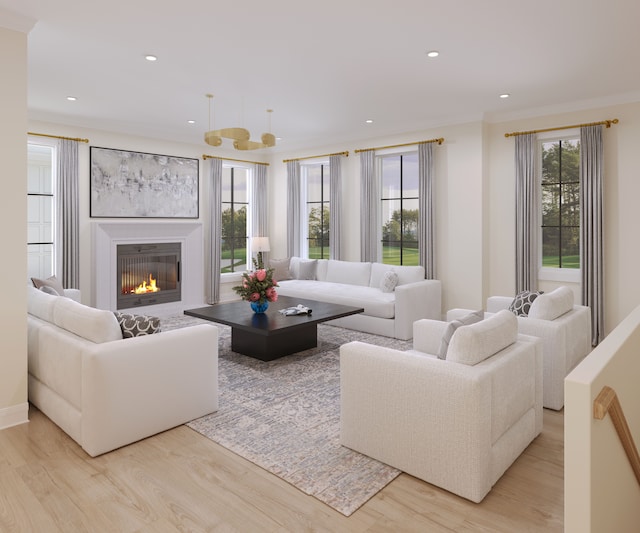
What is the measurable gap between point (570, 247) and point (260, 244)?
499 cm

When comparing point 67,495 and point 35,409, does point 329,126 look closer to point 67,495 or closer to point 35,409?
point 35,409

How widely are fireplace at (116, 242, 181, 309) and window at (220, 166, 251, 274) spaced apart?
1.12 m

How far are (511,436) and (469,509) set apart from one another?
0.57 m

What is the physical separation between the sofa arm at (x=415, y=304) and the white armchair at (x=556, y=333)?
203cm

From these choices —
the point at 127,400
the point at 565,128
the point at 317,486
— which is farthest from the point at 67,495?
the point at 565,128

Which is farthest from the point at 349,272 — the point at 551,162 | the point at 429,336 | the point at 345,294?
the point at 429,336

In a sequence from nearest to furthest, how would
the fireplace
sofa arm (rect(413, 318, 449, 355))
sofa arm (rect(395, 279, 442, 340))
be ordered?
sofa arm (rect(413, 318, 449, 355))
sofa arm (rect(395, 279, 442, 340))
the fireplace

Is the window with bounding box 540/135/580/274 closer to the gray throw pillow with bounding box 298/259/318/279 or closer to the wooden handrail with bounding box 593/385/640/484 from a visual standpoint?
the gray throw pillow with bounding box 298/259/318/279

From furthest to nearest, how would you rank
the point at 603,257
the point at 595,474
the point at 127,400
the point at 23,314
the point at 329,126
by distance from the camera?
the point at 329,126 < the point at 603,257 < the point at 23,314 < the point at 127,400 < the point at 595,474

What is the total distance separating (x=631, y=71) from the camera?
15.1 ft

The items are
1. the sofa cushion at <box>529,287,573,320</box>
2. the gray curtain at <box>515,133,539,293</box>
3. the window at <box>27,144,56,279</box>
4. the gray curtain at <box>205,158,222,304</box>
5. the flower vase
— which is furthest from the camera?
the gray curtain at <box>205,158,222,304</box>

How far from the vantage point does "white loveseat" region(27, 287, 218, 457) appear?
9.48 ft

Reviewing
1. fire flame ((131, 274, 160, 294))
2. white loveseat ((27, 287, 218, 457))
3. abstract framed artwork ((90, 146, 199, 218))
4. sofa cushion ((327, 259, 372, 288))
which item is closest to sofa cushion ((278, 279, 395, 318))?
sofa cushion ((327, 259, 372, 288))

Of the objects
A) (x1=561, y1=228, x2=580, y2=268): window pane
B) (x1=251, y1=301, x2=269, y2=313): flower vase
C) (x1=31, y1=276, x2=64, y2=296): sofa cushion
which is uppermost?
(x1=561, y1=228, x2=580, y2=268): window pane
